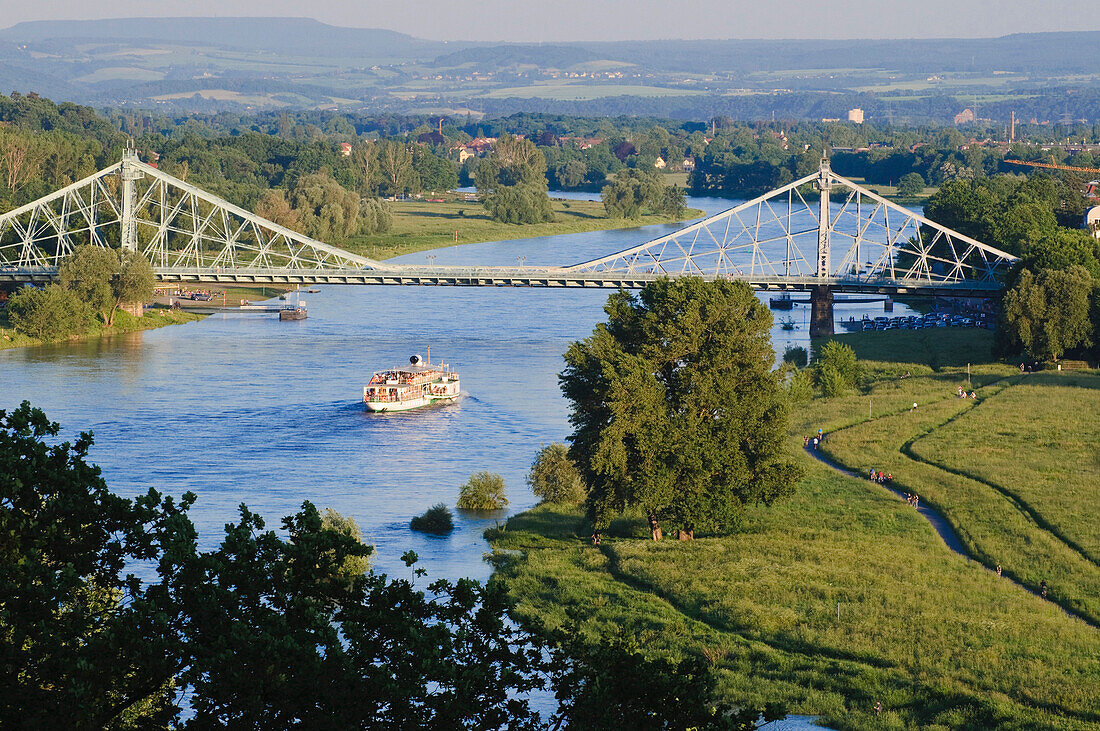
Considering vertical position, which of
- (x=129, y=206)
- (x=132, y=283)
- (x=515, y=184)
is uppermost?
(x=129, y=206)

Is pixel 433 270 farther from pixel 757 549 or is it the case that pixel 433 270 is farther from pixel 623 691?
pixel 623 691

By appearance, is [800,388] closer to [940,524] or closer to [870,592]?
[940,524]

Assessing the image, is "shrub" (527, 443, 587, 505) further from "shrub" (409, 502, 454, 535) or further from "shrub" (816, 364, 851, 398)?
"shrub" (816, 364, 851, 398)

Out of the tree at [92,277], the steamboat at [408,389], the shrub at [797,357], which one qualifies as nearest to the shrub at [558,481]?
the steamboat at [408,389]

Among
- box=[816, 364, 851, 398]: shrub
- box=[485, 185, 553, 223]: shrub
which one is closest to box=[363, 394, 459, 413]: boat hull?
box=[816, 364, 851, 398]: shrub

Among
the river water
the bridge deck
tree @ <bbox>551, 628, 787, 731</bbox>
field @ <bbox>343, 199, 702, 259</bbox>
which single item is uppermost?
tree @ <bbox>551, 628, 787, 731</bbox>

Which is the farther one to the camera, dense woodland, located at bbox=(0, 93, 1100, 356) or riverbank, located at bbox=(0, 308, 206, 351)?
riverbank, located at bbox=(0, 308, 206, 351)

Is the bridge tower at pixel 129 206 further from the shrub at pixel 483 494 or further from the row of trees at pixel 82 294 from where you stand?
the shrub at pixel 483 494

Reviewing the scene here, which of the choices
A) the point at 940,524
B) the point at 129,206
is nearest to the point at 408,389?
the point at 940,524
